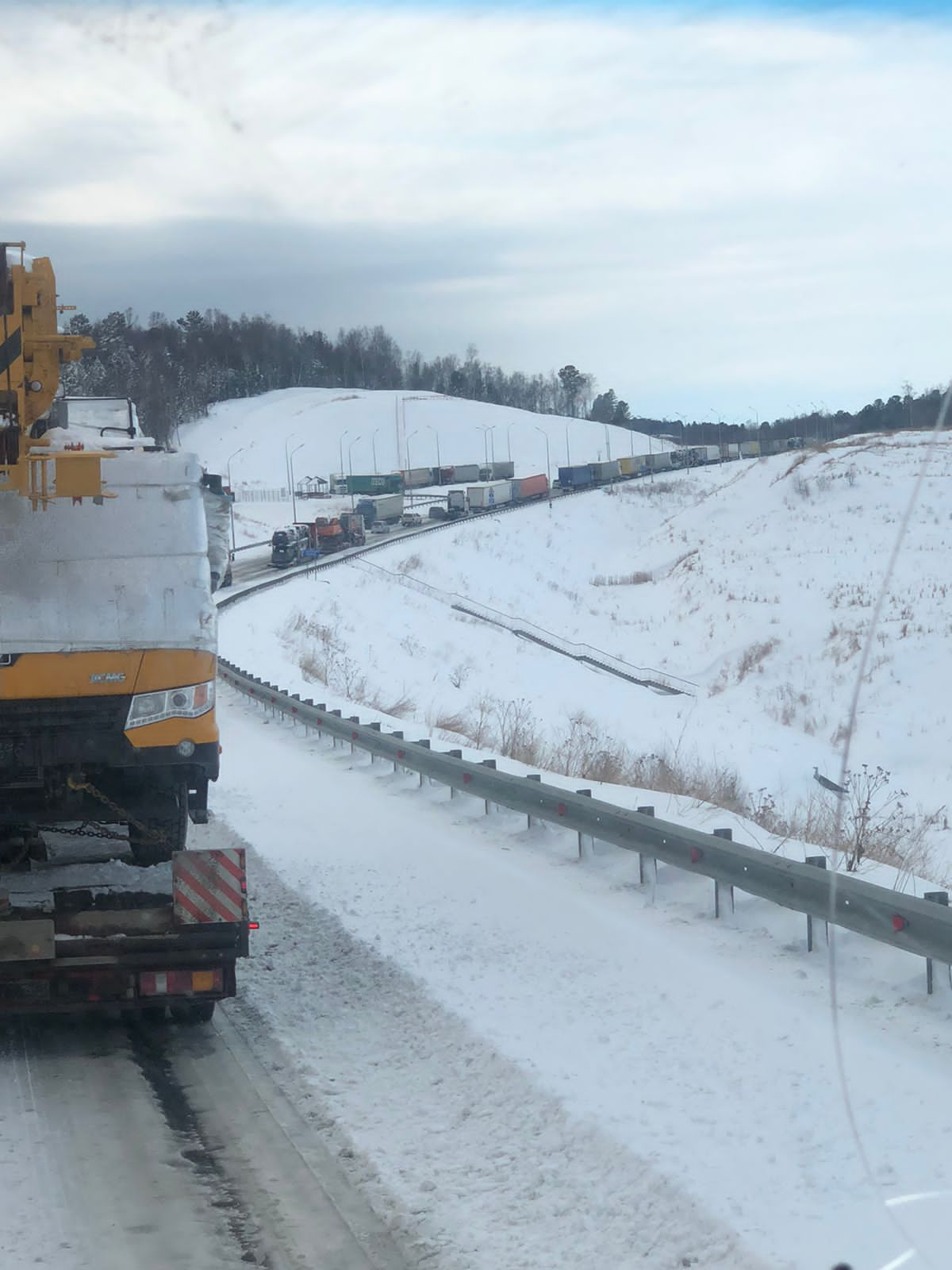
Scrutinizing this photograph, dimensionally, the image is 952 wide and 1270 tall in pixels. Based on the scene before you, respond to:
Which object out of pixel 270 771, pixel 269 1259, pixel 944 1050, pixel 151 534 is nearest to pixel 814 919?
pixel 944 1050

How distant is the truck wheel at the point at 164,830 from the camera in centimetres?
777

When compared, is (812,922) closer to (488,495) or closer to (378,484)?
(488,495)

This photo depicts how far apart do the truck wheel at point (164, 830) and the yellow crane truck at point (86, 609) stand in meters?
0.10

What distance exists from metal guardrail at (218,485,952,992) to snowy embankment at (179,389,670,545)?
143769 mm

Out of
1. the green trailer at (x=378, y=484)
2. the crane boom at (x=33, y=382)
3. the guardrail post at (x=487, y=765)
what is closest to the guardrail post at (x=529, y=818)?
the guardrail post at (x=487, y=765)

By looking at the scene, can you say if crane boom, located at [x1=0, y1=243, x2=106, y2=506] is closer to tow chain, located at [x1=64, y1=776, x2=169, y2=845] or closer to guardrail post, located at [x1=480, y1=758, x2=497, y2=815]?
tow chain, located at [x1=64, y1=776, x2=169, y2=845]

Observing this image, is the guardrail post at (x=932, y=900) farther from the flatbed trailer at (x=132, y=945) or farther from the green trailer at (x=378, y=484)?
the green trailer at (x=378, y=484)

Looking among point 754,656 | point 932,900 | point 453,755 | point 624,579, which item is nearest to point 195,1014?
point 932,900

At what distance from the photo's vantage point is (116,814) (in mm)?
7602

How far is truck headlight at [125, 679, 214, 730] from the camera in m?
7.16

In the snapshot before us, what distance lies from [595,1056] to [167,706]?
300 centimetres

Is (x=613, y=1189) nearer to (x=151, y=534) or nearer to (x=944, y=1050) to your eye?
(x=944, y=1050)

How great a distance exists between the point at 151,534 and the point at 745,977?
413 cm

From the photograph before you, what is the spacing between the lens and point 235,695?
2470 cm
